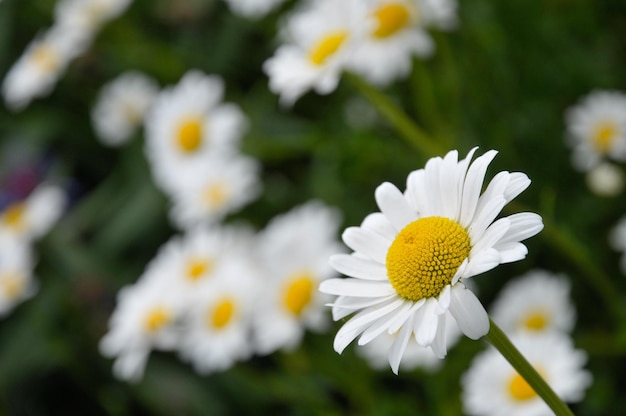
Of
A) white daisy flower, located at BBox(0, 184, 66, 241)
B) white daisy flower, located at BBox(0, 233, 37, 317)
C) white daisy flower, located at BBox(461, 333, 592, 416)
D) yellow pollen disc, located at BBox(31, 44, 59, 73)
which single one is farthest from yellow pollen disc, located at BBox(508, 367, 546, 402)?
yellow pollen disc, located at BBox(31, 44, 59, 73)

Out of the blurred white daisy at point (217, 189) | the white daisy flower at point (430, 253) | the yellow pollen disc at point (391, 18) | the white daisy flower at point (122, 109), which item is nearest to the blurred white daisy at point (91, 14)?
the white daisy flower at point (122, 109)

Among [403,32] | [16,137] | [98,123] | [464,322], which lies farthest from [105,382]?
[464,322]

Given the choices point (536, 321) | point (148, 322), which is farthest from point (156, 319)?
point (536, 321)

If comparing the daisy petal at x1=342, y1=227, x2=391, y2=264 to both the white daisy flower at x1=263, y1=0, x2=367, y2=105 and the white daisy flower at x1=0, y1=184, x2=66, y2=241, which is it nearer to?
the white daisy flower at x1=263, y1=0, x2=367, y2=105

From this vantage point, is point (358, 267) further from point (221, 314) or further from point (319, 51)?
point (221, 314)

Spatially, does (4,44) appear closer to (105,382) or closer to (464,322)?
(105,382)
